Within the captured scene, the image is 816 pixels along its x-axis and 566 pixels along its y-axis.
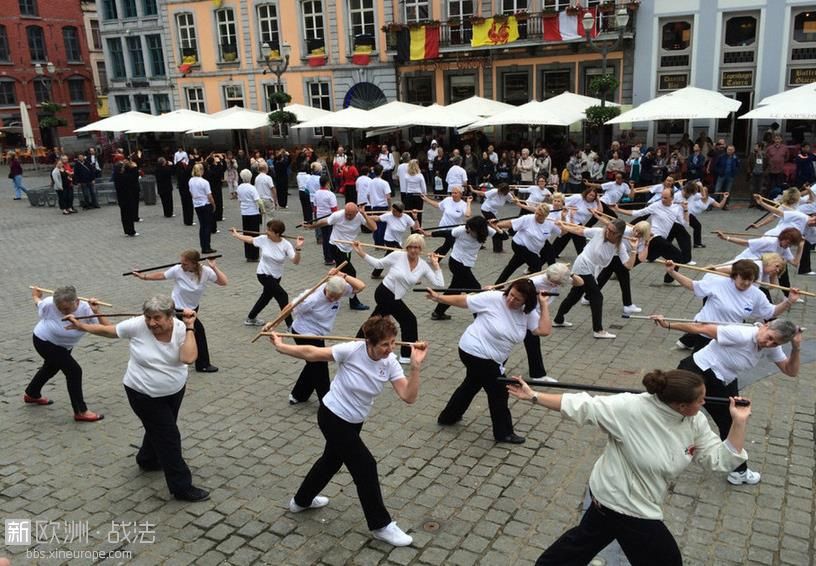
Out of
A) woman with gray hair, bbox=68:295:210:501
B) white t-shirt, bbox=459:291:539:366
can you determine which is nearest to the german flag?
white t-shirt, bbox=459:291:539:366

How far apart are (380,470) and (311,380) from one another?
1.48 metres

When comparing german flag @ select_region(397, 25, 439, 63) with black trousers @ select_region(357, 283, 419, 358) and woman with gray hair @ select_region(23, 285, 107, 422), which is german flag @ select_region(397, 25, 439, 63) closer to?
black trousers @ select_region(357, 283, 419, 358)

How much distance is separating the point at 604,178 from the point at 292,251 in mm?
13300

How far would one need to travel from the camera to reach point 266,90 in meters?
33.8

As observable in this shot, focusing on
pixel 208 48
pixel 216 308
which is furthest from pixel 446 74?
pixel 216 308

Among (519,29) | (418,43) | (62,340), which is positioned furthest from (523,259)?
(418,43)

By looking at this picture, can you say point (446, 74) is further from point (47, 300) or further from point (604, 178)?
point (47, 300)

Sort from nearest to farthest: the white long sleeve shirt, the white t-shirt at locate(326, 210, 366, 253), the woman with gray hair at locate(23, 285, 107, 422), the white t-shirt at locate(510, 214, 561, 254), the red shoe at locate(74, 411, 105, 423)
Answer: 1. the white long sleeve shirt
2. the woman with gray hair at locate(23, 285, 107, 422)
3. the red shoe at locate(74, 411, 105, 423)
4. the white t-shirt at locate(510, 214, 561, 254)
5. the white t-shirt at locate(326, 210, 366, 253)

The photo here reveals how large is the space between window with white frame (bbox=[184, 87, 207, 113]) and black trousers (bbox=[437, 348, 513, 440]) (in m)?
33.1

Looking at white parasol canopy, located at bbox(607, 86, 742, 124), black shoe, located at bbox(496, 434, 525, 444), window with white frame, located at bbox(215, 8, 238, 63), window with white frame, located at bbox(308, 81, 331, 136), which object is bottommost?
black shoe, located at bbox(496, 434, 525, 444)

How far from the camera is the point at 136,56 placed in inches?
1537

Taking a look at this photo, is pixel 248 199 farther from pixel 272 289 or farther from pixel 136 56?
pixel 136 56

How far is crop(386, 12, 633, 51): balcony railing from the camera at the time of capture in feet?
79.2

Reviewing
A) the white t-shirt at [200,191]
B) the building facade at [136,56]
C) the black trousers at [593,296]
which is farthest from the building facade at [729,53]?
the building facade at [136,56]
